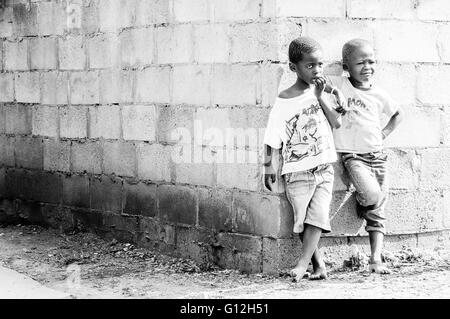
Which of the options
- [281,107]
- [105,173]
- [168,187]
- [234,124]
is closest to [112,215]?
[105,173]

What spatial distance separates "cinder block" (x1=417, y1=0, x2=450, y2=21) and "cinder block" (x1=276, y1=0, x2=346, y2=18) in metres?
0.74

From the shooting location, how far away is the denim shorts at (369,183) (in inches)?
239

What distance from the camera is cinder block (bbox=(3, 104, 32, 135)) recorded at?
8.40 m

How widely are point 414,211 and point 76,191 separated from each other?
10.8ft

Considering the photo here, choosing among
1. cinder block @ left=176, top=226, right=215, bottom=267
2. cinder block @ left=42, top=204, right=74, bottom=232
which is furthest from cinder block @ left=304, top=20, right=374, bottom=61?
cinder block @ left=42, top=204, right=74, bottom=232

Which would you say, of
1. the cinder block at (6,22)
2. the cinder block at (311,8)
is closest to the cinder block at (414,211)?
the cinder block at (311,8)

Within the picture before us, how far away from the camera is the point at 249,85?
6.11 m

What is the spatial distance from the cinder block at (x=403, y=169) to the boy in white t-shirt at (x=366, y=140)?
0.22 meters

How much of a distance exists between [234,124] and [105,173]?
1783 millimetres

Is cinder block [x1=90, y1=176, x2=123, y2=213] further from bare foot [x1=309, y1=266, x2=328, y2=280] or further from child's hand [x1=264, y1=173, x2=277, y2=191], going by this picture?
bare foot [x1=309, y1=266, x2=328, y2=280]
